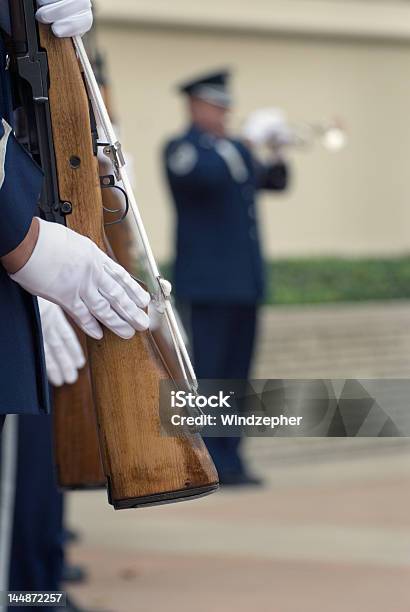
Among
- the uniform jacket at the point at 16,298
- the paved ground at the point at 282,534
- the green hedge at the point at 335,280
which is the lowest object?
the green hedge at the point at 335,280

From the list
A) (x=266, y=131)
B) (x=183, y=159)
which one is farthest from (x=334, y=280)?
(x=183, y=159)

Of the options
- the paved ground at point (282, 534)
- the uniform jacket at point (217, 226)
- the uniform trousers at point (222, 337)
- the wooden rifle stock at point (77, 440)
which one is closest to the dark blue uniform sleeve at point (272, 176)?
the uniform jacket at point (217, 226)

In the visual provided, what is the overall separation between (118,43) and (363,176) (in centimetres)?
288

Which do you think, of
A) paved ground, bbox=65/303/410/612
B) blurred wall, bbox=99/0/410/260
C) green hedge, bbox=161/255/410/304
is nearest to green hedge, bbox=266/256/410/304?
green hedge, bbox=161/255/410/304

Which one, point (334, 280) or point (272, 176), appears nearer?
point (272, 176)

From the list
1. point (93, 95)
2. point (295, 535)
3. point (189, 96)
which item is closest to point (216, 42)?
point (189, 96)

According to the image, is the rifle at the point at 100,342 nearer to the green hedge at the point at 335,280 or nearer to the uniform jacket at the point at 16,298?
the uniform jacket at the point at 16,298

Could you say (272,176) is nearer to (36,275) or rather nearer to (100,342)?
(100,342)

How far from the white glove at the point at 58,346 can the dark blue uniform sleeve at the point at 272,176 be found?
439cm

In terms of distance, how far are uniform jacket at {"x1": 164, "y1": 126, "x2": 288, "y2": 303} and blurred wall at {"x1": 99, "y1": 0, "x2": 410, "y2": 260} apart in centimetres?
366

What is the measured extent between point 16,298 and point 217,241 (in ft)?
15.4

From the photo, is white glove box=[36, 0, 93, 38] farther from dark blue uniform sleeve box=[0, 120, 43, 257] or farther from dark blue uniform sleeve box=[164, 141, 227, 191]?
dark blue uniform sleeve box=[164, 141, 227, 191]

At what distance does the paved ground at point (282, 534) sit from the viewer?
4633mm

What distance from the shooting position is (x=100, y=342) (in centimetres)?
270
